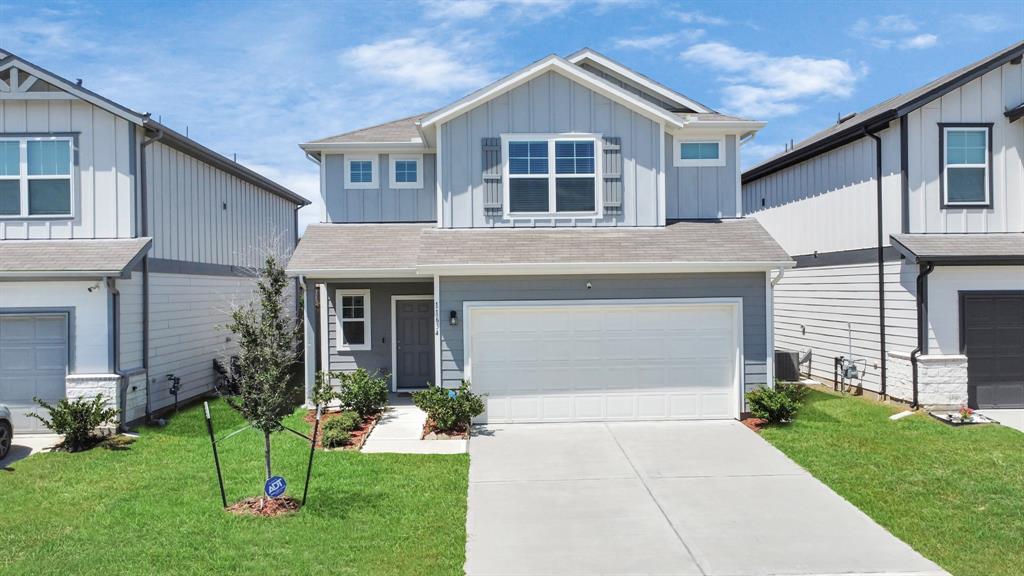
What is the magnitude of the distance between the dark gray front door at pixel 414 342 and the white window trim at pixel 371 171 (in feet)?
8.91

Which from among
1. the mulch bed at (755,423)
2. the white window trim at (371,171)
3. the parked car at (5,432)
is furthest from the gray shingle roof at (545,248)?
the parked car at (5,432)

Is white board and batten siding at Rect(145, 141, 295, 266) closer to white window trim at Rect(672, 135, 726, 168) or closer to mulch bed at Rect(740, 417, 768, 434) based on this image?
white window trim at Rect(672, 135, 726, 168)

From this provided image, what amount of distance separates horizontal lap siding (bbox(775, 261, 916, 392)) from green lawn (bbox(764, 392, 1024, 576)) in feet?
5.12

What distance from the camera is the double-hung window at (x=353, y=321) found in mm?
14477

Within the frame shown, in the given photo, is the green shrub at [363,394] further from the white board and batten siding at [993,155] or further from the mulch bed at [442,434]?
the white board and batten siding at [993,155]

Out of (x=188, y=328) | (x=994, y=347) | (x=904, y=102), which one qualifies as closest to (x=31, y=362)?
(x=188, y=328)

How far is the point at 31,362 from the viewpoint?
38.4ft

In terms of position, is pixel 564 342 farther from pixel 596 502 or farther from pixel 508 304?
pixel 596 502

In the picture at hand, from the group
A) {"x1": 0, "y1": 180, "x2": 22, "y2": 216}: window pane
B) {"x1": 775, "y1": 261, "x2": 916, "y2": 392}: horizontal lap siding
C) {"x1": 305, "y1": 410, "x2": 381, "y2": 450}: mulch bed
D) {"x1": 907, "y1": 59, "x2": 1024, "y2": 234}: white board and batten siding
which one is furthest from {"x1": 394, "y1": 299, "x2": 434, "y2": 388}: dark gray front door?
{"x1": 907, "y1": 59, "x2": 1024, "y2": 234}: white board and batten siding

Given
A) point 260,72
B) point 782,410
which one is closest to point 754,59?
point 782,410

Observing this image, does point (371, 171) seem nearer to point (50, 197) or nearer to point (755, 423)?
point (50, 197)

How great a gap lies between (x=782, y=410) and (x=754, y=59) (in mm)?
11450

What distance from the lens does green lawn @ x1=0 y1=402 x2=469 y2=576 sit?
6355 millimetres

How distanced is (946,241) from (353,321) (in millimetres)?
11792
